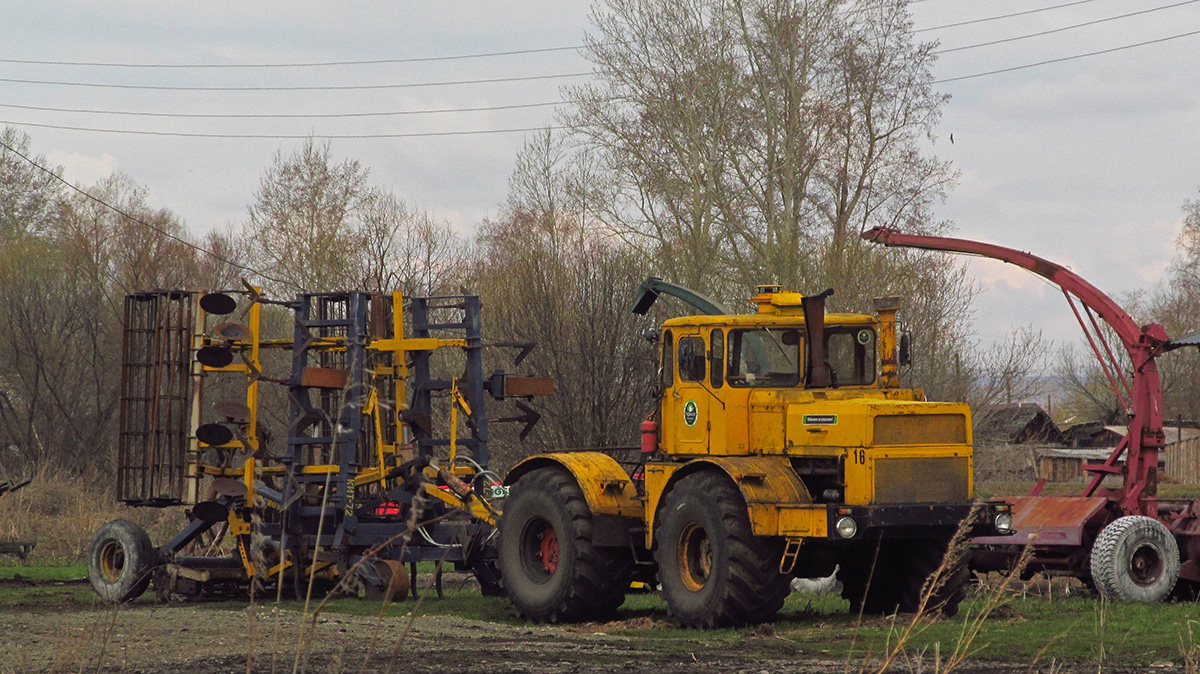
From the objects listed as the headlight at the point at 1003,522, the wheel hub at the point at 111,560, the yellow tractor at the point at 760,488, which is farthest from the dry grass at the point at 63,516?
the headlight at the point at 1003,522

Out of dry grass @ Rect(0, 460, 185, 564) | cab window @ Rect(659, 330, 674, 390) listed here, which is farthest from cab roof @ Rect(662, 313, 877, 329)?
dry grass @ Rect(0, 460, 185, 564)

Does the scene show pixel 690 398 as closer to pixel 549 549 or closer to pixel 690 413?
pixel 690 413

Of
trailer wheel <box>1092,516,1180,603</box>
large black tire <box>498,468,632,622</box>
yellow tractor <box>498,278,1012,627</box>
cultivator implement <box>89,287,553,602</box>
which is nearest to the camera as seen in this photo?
yellow tractor <box>498,278,1012,627</box>

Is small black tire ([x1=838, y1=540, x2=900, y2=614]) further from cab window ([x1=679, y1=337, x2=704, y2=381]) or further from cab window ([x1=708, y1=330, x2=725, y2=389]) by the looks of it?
cab window ([x1=679, y1=337, x2=704, y2=381])

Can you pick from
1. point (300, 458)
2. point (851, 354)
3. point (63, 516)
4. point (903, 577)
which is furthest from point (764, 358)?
point (63, 516)

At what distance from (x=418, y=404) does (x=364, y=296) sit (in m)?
1.63

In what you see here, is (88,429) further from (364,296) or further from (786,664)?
(786,664)

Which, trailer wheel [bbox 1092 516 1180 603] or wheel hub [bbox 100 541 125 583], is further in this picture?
wheel hub [bbox 100 541 125 583]

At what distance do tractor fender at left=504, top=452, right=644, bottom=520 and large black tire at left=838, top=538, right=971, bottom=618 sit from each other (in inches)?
81.5

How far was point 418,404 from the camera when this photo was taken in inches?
650

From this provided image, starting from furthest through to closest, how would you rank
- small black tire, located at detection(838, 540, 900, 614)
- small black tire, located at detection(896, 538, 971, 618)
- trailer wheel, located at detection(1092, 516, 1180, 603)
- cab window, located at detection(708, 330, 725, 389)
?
trailer wheel, located at detection(1092, 516, 1180, 603) < small black tire, located at detection(838, 540, 900, 614) < cab window, located at detection(708, 330, 725, 389) < small black tire, located at detection(896, 538, 971, 618)

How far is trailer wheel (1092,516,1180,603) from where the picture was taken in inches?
554

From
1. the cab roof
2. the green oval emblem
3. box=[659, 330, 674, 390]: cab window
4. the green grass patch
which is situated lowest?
the green grass patch

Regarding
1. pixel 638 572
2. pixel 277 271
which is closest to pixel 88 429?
pixel 277 271
